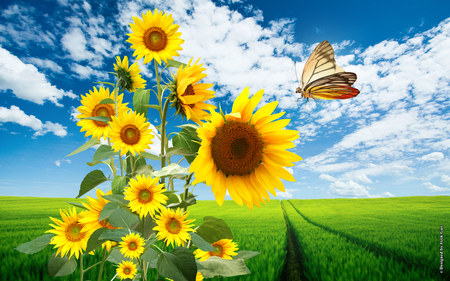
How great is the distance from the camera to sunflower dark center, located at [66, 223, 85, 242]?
116 cm

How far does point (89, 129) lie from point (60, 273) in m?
0.83

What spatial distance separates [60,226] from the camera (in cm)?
115

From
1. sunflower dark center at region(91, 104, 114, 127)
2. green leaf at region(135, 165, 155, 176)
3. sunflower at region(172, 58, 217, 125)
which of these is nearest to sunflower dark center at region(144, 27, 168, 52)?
sunflower at region(172, 58, 217, 125)

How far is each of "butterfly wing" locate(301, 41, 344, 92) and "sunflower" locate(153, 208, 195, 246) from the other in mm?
1859

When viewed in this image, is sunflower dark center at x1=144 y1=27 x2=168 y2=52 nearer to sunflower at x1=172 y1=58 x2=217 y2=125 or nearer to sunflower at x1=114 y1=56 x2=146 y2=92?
sunflower at x1=114 y1=56 x2=146 y2=92

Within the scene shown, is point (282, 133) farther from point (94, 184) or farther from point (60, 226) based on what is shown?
point (60, 226)

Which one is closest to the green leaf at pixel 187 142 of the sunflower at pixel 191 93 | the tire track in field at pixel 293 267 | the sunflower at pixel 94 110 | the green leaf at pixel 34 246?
the sunflower at pixel 191 93

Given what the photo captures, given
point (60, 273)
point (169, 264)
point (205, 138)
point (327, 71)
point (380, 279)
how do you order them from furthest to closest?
point (380, 279), point (327, 71), point (60, 273), point (169, 264), point (205, 138)

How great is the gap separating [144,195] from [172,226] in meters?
0.18

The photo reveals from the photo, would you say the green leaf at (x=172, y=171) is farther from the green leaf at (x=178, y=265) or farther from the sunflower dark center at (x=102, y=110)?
the sunflower dark center at (x=102, y=110)

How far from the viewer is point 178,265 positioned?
3.10 ft

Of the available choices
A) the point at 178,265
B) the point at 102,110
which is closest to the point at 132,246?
the point at 178,265

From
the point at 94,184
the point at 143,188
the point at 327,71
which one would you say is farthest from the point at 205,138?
the point at 327,71

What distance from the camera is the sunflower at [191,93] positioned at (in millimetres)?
939
